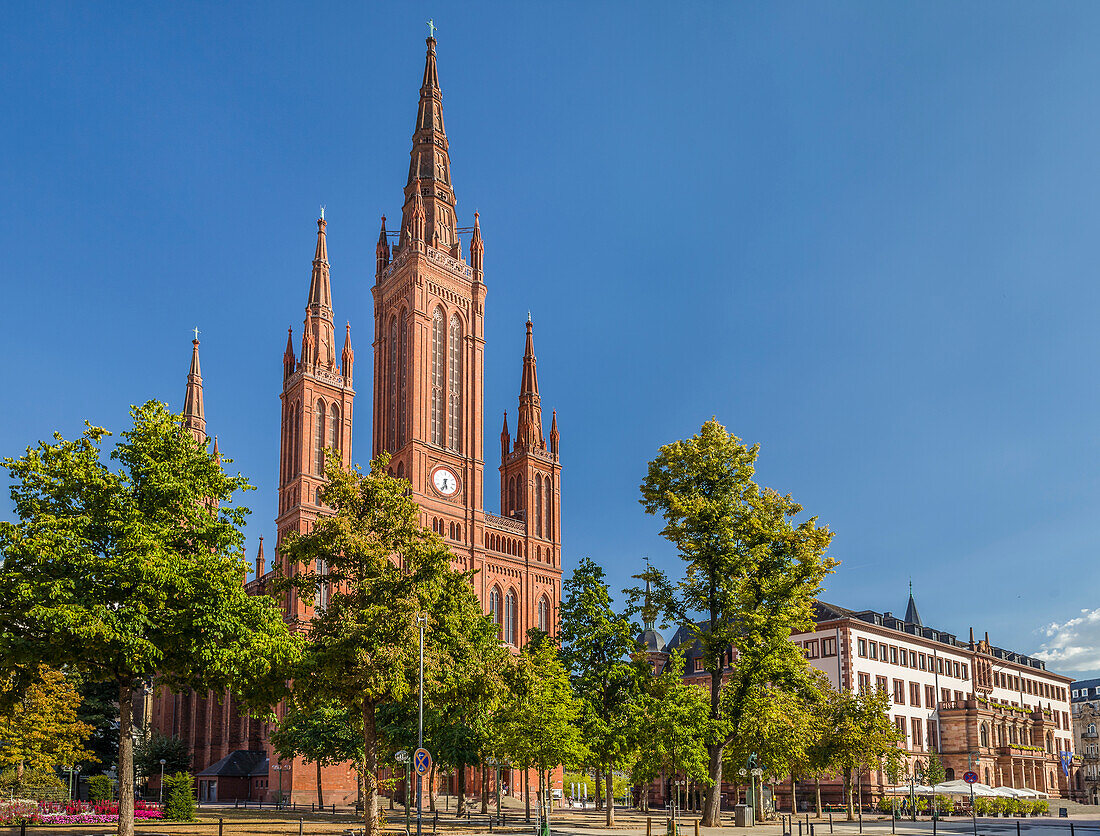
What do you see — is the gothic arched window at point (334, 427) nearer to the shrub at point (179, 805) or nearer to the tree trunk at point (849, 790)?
the shrub at point (179, 805)

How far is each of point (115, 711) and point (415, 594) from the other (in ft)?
184

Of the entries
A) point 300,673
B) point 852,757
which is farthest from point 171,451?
point 852,757

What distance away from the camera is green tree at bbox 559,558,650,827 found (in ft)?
147

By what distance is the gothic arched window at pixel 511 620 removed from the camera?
94.0 metres

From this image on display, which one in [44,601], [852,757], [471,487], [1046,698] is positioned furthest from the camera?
[1046,698]

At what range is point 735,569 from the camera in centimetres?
4028

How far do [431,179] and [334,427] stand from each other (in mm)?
26372

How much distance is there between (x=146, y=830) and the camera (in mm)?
35188

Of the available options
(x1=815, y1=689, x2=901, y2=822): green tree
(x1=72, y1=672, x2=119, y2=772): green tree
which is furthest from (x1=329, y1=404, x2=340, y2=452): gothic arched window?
(x1=815, y1=689, x2=901, y2=822): green tree

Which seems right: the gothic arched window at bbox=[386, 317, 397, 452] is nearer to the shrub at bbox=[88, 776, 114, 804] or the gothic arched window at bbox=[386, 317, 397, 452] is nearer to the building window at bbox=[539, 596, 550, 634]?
the building window at bbox=[539, 596, 550, 634]

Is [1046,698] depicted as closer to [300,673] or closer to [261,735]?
[261,735]

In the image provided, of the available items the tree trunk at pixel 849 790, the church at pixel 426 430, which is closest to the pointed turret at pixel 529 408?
the church at pixel 426 430

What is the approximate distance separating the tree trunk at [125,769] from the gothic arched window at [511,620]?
210 ft

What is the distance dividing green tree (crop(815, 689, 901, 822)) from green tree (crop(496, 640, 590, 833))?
15.9 m
